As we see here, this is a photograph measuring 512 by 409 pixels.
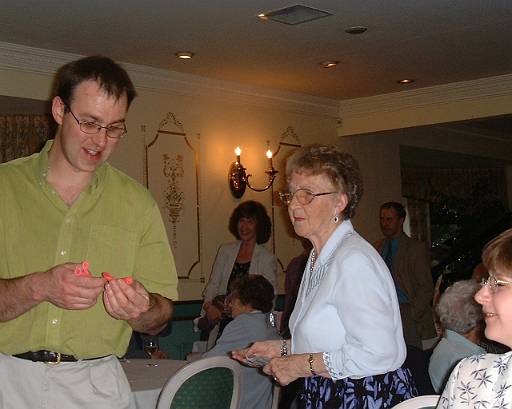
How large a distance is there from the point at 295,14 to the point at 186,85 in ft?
6.94

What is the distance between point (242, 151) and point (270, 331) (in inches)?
143

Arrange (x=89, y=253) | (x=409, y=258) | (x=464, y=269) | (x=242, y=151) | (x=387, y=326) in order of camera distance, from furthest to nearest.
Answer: (x=464, y=269)
(x=242, y=151)
(x=409, y=258)
(x=387, y=326)
(x=89, y=253)

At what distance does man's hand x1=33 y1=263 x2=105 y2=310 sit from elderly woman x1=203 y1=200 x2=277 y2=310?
4592mm

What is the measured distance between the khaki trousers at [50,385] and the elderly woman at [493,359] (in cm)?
92

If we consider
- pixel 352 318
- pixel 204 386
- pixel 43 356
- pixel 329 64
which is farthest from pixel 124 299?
pixel 329 64

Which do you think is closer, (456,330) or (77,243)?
(77,243)

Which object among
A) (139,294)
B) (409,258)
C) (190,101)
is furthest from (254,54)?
(139,294)

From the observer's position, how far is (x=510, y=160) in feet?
42.9

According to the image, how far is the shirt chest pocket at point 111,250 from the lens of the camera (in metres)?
2.03

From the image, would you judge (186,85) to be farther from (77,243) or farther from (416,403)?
(77,243)

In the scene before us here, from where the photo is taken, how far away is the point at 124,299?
1852mm

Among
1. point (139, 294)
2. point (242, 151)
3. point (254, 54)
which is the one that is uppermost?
point (254, 54)

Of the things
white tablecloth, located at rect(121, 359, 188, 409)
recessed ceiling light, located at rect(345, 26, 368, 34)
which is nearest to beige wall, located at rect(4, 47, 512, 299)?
recessed ceiling light, located at rect(345, 26, 368, 34)

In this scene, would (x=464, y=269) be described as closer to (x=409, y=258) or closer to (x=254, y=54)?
(x=409, y=258)
